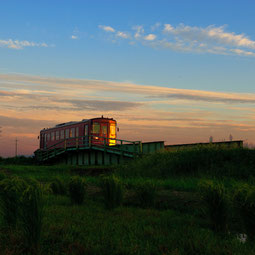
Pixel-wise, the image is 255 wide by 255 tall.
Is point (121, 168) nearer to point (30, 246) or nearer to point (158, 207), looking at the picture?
point (158, 207)

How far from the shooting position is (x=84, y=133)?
32.5m

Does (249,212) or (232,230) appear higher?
(249,212)


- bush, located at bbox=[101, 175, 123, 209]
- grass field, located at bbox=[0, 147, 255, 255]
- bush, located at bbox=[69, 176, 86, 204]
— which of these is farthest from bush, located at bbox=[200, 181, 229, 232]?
bush, located at bbox=[69, 176, 86, 204]

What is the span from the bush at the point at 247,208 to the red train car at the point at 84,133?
2274cm

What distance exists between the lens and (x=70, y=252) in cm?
477

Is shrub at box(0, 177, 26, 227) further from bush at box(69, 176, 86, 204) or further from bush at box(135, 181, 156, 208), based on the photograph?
bush at box(135, 181, 156, 208)

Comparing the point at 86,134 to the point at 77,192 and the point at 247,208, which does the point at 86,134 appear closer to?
the point at 77,192

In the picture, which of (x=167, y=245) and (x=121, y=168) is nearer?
(x=167, y=245)

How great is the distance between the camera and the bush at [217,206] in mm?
6203

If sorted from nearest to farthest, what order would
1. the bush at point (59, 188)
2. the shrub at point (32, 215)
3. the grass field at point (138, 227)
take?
1. the shrub at point (32, 215)
2. the grass field at point (138, 227)
3. the bush at point (59, 188)

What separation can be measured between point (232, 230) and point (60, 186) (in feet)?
21.4

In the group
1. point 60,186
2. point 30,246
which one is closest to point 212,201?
point 30,246

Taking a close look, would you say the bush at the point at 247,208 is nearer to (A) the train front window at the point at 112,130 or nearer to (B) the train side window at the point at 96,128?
(B) the train side window at the point at 96,128

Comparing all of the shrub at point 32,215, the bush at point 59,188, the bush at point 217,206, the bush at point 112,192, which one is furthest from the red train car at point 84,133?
the shrub at point 32,215
